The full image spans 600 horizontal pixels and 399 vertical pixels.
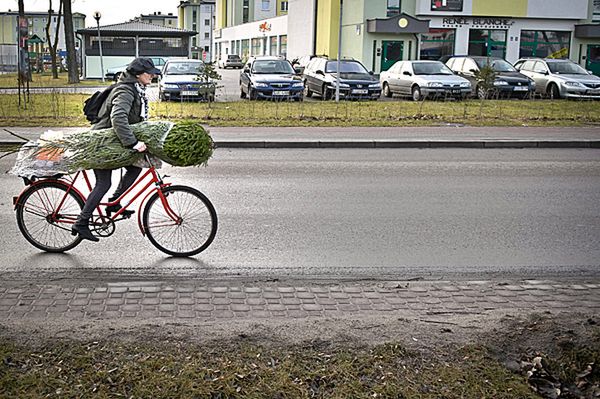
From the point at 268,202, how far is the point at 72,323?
5065 mm

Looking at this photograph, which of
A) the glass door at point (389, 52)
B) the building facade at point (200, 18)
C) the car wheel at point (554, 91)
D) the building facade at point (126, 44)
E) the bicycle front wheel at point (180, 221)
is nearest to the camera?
the bicycle front wheel at point (180, 221)

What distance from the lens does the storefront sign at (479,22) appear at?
149 feet

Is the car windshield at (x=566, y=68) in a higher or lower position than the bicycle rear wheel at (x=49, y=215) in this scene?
higher

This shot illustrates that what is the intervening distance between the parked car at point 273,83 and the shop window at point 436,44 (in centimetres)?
1765

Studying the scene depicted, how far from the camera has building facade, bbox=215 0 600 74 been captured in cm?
4444

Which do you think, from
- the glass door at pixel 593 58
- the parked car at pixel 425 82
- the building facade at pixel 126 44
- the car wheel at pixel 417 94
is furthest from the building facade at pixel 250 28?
the car wheel at pixel 417 94

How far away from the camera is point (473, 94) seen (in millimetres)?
31359

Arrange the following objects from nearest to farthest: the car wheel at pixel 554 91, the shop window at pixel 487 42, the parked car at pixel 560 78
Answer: the parked car at pixel 560 78 < the car wheel at pixel 554 91 < the shop window at pixel 487 42

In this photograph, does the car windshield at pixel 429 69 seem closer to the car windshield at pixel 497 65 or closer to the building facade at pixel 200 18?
the car windshield at pixel 497 65

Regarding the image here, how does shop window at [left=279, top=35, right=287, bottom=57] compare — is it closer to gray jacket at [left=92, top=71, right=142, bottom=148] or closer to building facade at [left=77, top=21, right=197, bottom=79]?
building facade at [left=77, top=21, right=197, bottom=79]

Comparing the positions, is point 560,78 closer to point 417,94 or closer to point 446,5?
point 417,94

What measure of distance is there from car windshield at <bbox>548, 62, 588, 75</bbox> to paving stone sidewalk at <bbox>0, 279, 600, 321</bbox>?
2735cm

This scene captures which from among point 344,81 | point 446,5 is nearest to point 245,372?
point 344,81

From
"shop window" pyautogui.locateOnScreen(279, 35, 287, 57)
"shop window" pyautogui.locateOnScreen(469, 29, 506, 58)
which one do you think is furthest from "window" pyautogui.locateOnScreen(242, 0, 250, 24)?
"shop window" pyautogui.locateOnScreen(469, 29, 506, 58)
